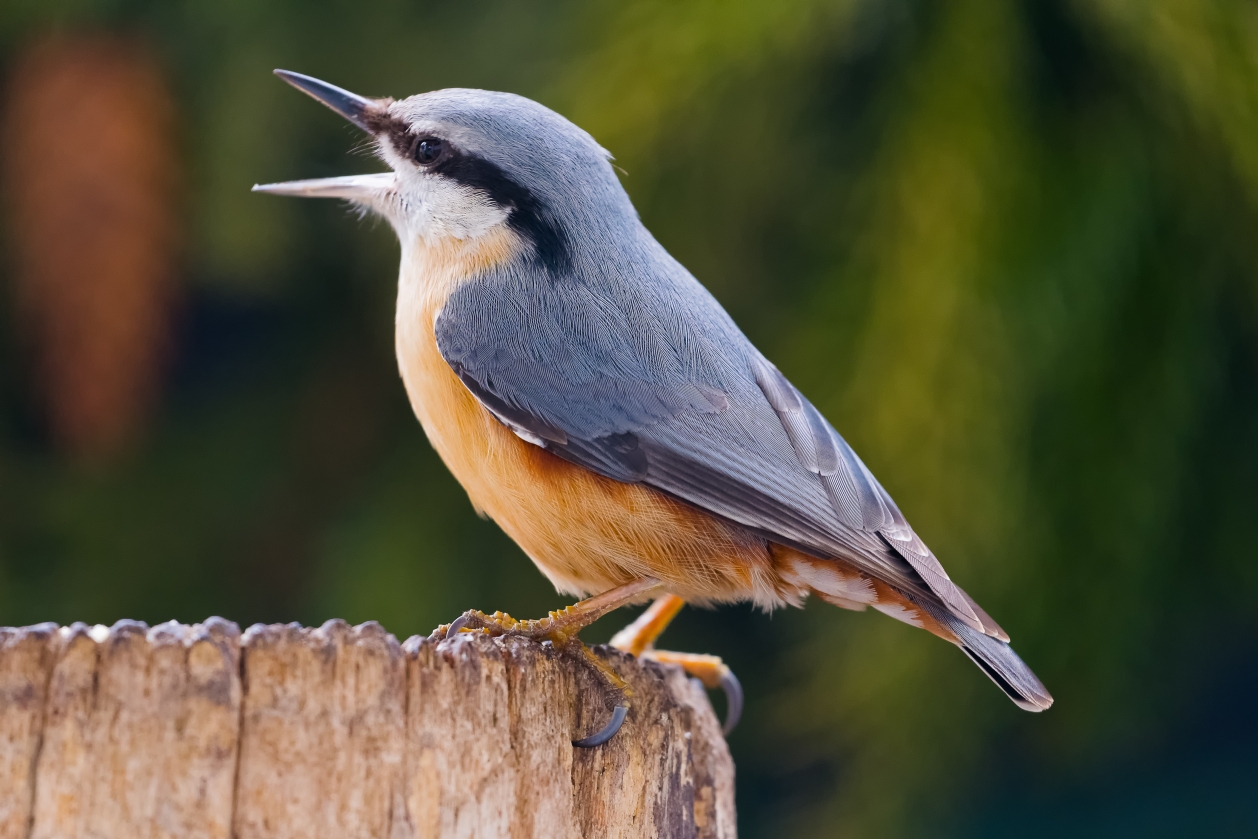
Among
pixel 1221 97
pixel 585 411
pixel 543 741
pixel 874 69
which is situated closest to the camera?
pixel 543 741

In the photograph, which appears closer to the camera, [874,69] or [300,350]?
[874,69]

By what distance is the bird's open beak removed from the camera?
7.72 feet

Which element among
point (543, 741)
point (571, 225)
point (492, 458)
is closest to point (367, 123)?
point (571, 225)

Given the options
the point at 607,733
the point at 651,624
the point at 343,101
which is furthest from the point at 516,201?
the point at 607,733

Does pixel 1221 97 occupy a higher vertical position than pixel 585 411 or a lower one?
higher

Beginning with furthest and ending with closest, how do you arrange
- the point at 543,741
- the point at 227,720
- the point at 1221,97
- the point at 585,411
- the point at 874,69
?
1. the point at 874,69
2. the point at 1221,97
3. the point at 585,411
4. the point at 543,741
5. the point at 227,720

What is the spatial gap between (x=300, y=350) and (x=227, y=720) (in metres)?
2.45

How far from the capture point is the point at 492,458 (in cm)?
205

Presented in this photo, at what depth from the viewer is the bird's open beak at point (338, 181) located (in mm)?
2354

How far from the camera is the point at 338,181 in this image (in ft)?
7.91

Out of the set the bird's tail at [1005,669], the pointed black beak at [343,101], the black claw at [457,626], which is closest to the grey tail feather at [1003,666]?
the bird's tail at [1005,669]

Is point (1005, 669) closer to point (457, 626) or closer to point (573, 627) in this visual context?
A: point (573, 627)

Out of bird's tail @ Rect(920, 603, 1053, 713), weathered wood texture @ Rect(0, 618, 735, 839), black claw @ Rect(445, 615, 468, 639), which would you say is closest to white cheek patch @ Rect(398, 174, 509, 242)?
black claw @ Rect(445, 615, 468, 639)

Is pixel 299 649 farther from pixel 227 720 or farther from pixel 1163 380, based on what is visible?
pixel 1163 380
